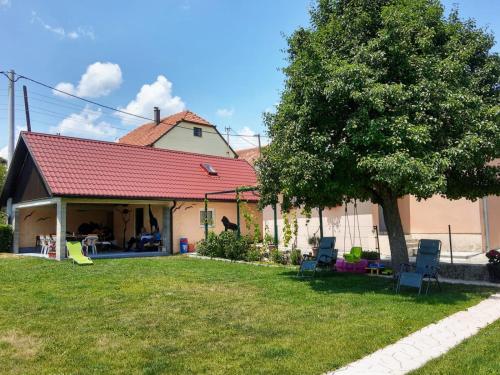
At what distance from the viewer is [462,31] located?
32.3 feet

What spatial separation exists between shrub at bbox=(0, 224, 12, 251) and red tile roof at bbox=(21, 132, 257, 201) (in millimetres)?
5185

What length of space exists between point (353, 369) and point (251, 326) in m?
2.11

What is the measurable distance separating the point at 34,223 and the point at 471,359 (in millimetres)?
21908

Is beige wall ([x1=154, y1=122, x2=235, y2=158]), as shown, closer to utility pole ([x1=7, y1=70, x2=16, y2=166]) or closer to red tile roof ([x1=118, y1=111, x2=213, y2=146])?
red tile roof ([x1=118, y1=111, x2=213, y2=146])

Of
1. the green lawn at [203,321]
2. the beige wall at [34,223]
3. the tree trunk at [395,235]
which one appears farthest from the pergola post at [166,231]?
the tree trunk at [395,235]

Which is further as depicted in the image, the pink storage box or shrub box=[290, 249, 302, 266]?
shrub box=[290, 249, 302, 266]

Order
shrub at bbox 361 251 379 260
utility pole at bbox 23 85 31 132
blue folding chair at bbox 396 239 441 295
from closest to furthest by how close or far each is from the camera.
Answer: blue folding chair at bbox 396 239 441 295 → shrub at bbox 361 251 379 260 → utility pole at bbox 23 85 31 132

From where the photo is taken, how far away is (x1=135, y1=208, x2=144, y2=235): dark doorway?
22428 millimetres

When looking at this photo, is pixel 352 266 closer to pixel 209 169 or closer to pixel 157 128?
pixel 209 169

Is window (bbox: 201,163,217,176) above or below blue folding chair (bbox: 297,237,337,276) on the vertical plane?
above

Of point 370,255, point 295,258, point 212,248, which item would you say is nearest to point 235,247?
point 212,248

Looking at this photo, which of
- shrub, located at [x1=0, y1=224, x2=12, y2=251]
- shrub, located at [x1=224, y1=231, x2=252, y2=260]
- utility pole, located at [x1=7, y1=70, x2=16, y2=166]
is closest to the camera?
shrub, located at [x1=224, y1=231, x2=252, y2=260]

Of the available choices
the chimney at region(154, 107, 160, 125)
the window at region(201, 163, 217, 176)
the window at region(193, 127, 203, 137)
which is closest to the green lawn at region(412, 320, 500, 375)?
the window at region(201, 163, 217, 176)

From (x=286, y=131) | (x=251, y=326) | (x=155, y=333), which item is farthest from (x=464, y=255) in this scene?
(x=155, y=333)
